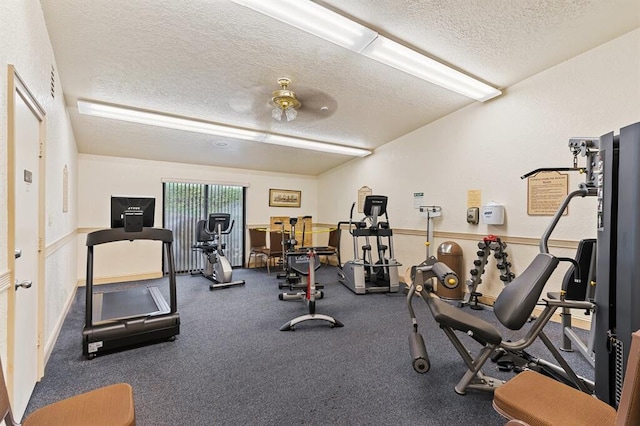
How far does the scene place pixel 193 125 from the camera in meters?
4.43

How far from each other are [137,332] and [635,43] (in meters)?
5.52

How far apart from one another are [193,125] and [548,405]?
16.0 feet

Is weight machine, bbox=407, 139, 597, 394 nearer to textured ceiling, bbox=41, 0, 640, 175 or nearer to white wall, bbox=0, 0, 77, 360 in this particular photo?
textured ceiling, bbox=41, 0, 640, 175

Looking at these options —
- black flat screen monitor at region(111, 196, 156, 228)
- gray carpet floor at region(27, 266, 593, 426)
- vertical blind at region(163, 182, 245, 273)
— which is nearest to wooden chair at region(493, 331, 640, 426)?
gray carpet floor at region(27, 266, 593, 426)

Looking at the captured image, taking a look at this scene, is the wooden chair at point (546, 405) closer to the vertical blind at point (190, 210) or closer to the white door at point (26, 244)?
the white door at point (26, 244)

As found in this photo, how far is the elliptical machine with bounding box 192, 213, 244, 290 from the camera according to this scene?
16.4 feet

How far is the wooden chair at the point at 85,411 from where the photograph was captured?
1.06m

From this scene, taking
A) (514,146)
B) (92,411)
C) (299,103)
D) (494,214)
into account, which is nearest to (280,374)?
(92,411)

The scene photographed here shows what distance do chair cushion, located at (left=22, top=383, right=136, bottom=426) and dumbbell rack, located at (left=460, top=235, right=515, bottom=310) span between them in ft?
13.2

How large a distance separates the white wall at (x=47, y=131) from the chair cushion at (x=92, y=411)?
626mm

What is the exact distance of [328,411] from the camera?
73.3 inches

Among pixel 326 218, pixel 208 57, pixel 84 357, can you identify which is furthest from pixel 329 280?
pixel 208 57

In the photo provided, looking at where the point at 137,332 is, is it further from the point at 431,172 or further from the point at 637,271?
the point at 431,172

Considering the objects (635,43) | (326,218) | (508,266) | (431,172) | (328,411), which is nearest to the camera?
(328,411)
